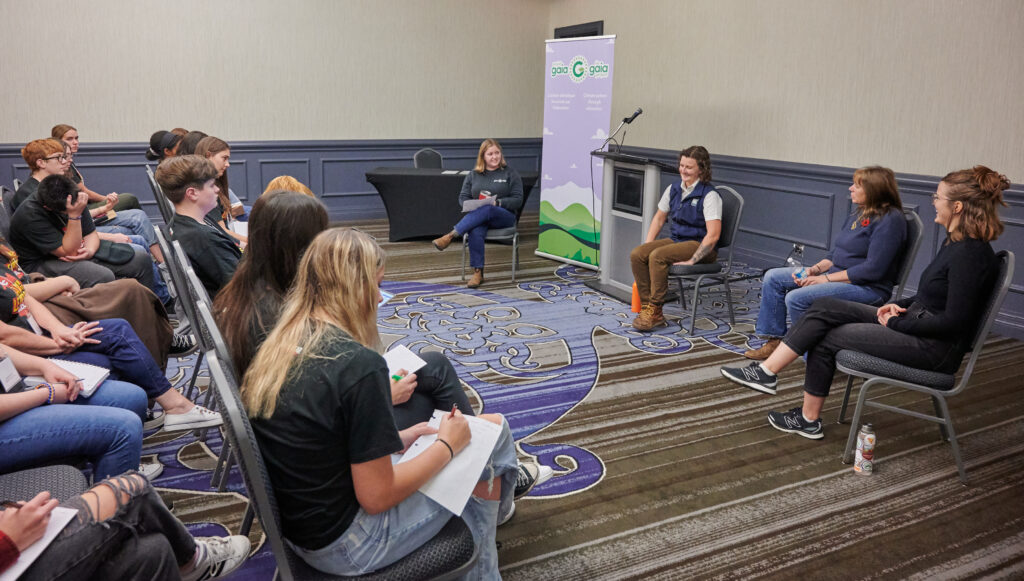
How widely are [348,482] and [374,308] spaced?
0.42 meters

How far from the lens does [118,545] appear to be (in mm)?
1675

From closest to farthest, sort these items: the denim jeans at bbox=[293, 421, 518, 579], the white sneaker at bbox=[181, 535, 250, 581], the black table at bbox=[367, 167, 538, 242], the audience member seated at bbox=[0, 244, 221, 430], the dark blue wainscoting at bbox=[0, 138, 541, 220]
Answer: the denim jeans at bbox=[293, 421, 518, 579] → the white sneaker at bbox=[181, 535, 250, 581] → the audience member seated at bbox=[0, 244, 221, 430] → the dark blue wainscoting at bbox=[0, 138, 541, 220] → the black table at bbox=[367, 167, 538, 242]

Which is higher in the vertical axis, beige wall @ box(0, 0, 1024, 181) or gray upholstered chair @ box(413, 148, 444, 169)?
beige wall @ box(0, 0, 1024, 181)

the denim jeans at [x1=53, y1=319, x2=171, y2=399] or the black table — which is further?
Result: the black table

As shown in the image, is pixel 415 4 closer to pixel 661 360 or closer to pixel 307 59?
pixel 307 59

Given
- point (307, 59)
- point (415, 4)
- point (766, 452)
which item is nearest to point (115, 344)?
point (766, 452)

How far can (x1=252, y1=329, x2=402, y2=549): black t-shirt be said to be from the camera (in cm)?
159

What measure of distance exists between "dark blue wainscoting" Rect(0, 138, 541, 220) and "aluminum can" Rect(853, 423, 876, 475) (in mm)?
7088

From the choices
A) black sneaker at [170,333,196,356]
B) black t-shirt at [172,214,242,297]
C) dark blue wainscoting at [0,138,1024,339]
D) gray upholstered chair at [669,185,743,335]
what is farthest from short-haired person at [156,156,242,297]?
dark blue wainscoting at [0,138,1024,339]

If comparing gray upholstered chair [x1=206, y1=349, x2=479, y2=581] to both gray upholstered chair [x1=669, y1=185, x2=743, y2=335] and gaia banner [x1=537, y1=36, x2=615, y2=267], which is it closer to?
gray upholstered chair [x1=669, y1=185, x2=743, y2=335]

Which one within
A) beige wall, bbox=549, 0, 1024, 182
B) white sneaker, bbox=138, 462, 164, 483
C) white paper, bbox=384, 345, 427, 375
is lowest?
white sneaker, bbox=138, 462, 164, 483

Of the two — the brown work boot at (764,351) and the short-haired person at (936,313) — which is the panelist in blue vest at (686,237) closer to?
the brown work boot at (764,351)

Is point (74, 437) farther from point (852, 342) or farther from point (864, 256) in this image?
point (864, 256)

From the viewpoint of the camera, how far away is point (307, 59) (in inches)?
339
